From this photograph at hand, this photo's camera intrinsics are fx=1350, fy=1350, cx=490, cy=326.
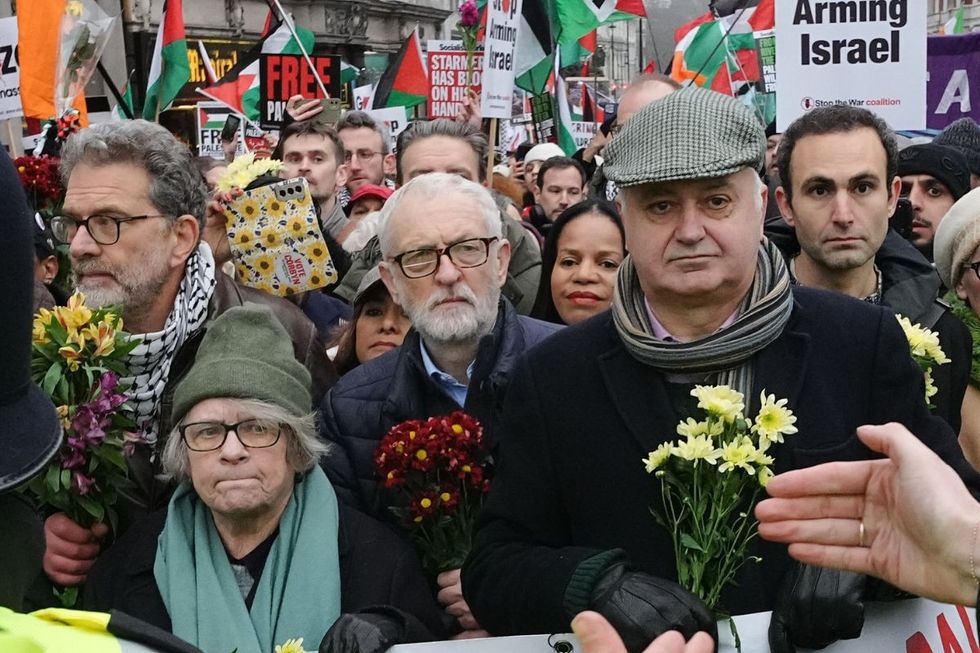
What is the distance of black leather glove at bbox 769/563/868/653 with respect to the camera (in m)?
2.68

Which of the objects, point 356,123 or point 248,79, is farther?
point 248,79

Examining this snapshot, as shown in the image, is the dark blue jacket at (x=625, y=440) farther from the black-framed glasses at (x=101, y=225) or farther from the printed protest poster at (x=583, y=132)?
the printed protest poster at (x=583, y=132)

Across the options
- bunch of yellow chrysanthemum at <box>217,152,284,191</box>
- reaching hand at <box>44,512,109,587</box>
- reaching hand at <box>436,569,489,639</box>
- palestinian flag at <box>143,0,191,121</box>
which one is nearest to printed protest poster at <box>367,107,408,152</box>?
palestinian flag at <box>143,0,191,121</box>

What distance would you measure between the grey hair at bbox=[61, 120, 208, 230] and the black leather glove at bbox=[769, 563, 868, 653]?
241cm

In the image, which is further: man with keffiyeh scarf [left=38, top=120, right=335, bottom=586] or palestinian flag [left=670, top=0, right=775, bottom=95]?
palestinian flag [left=670, top=0, right=775, bottom=95]

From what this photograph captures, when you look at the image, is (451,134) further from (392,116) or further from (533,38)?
(392,116)

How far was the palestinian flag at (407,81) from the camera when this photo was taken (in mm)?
14945

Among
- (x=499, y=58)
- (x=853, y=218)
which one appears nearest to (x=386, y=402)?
(x=853, y=218)

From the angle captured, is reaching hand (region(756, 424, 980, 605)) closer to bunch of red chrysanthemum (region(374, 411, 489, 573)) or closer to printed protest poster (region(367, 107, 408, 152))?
bunch of red chrysanthemum (region(374, 411, 489, 573))

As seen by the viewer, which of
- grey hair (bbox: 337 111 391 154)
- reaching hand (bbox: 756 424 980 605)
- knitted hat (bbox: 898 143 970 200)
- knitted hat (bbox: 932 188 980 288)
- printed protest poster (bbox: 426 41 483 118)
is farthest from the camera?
printed protest poster (bbox: 426 41 483 118)

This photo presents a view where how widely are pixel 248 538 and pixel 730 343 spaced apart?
1584mm

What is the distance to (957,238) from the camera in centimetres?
470

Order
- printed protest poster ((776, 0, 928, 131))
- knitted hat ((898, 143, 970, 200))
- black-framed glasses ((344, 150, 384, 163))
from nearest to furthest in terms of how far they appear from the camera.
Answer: knitted hat ((898, 143, 970, 200)), printed protest poster ((776, 0, 928, 131)), black-framed glasses ((344, 150, 384, 163))

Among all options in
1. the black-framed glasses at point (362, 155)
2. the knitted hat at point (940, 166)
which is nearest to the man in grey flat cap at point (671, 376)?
the knitted hat at point (940, 166)
